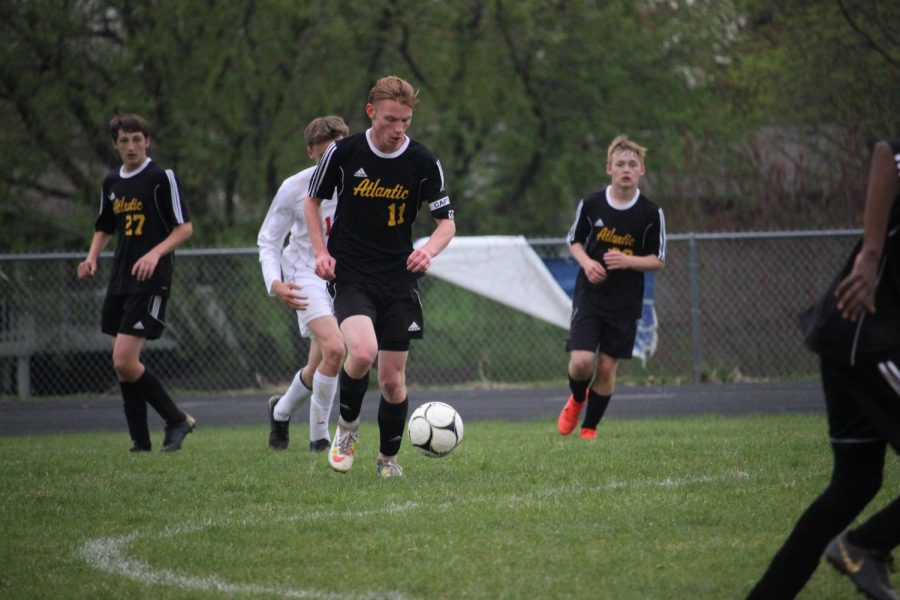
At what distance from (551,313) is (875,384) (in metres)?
10.5

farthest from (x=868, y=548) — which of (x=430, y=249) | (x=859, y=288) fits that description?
(x=430, y=249)

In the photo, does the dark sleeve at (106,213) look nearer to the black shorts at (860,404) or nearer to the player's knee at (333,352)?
the player's knee at (333,352)

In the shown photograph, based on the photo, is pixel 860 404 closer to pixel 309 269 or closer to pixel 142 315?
pixel 309 269

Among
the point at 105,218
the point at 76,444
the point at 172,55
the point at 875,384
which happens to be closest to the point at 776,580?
the point at 875,384

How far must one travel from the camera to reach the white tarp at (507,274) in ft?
46.1

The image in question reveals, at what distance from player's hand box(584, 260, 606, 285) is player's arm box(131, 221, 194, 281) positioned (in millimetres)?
2866

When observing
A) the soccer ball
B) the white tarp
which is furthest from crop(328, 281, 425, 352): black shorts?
the white tarp

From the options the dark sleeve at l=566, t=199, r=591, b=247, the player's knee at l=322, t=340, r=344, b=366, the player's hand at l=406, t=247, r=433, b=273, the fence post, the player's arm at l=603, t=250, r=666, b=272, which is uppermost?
the player's hand at l=406, t=247, r=433, b=273

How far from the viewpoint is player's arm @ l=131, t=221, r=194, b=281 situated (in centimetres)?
795

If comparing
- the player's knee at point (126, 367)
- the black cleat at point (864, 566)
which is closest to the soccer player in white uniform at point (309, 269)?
the player's knee at point (126, 367)

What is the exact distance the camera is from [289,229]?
7.96 m

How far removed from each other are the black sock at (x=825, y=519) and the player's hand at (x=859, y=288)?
0.47 m

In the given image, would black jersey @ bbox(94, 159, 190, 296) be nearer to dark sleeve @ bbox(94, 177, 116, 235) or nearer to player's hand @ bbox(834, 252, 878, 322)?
dark sleeve @ bbox(94, 177, 116, 235)

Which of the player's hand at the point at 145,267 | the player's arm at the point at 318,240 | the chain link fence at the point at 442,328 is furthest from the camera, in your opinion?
the chain link fence at the point at 442,328
